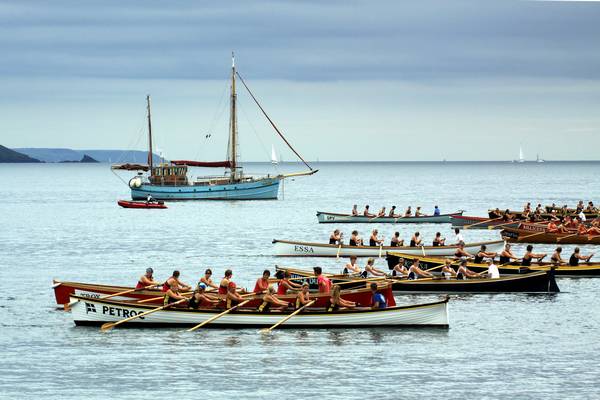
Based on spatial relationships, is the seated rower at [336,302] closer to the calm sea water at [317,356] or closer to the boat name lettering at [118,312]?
the calm sea water at [317,356]

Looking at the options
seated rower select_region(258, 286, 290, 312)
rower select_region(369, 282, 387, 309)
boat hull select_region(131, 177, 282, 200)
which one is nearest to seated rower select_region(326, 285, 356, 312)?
rower select_region(369, 282, 387, 309)

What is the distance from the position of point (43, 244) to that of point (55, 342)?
39.0 metres

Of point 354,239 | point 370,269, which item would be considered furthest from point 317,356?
point 354,239

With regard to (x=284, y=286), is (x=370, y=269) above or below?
above

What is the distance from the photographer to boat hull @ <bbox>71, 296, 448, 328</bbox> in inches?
1273

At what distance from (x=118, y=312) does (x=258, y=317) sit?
4781 mm

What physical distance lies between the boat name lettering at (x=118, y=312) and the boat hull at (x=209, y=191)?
8114 cm

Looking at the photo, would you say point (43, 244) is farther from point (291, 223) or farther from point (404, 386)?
point (404, 386)

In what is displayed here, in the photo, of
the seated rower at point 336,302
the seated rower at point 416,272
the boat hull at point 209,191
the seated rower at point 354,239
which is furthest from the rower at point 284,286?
the boat hull at point 209,191

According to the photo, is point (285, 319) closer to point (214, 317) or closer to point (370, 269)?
point (214, 317)

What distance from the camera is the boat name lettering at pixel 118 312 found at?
33156mm

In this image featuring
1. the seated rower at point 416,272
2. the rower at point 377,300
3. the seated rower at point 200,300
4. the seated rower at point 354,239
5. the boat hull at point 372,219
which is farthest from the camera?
the boat hull at point 372,219

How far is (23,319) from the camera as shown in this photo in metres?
36.2

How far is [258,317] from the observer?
107 feet
